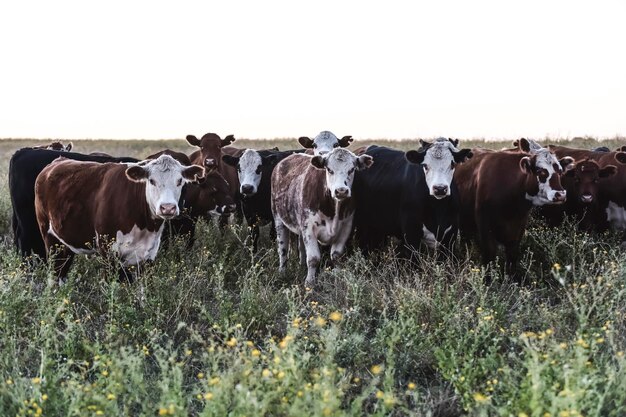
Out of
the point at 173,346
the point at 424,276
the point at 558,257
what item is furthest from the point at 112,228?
the point at 558,257

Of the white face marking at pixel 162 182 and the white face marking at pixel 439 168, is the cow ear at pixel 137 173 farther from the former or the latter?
the white face marking at pixel 439 168

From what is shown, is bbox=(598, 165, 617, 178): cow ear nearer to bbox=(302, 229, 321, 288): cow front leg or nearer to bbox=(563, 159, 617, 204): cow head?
bbox=(563, 159, 617, 204): cow head

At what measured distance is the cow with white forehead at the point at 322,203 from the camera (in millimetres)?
8352

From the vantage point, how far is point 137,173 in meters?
7.25

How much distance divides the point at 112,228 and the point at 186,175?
969 mm

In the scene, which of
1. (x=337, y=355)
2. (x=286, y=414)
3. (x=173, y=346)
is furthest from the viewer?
(x=173, y=346)

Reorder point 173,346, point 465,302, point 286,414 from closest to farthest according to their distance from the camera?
point 286,414 < point 173,346 < point 465,302

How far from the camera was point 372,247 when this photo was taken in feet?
30.4

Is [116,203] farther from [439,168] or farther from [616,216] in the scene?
[616,216]

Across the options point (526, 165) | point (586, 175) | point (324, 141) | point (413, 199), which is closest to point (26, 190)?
point (324, 141)

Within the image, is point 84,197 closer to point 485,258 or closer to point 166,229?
point 166,229

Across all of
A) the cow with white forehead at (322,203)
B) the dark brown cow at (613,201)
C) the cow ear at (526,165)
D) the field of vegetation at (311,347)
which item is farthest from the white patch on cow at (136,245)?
the dark brown cow at (613,201)

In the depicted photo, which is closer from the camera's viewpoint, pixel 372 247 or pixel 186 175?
pixel 186 175

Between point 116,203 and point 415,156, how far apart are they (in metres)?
3.51
